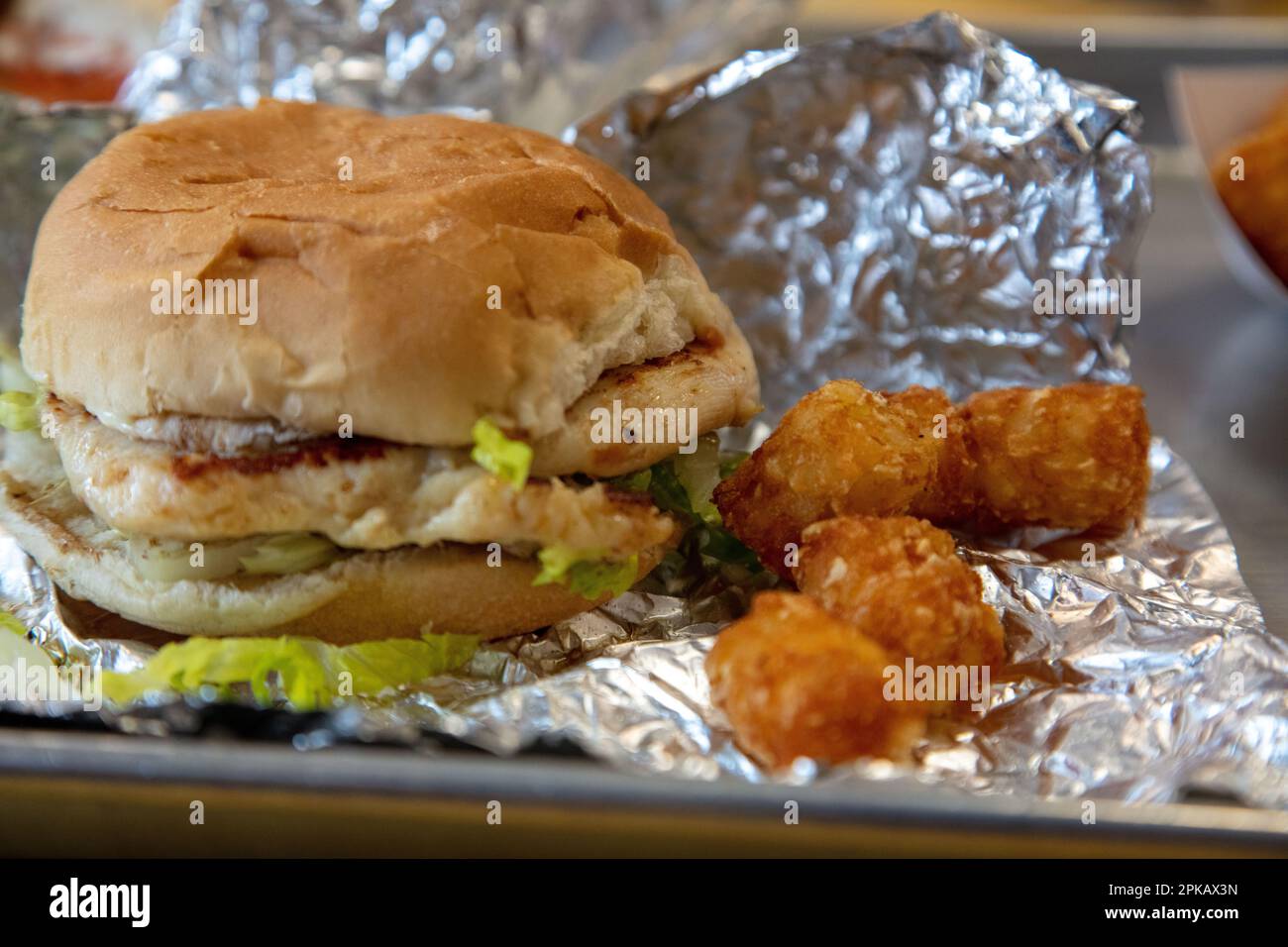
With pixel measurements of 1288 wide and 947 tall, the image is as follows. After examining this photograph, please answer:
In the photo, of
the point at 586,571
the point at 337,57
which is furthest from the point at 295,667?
the point at 337,57

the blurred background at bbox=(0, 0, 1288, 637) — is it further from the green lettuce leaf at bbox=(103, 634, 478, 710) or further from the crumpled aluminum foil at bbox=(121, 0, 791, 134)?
the green lettuce leaf at bbox=(103, 634, 478, 710)

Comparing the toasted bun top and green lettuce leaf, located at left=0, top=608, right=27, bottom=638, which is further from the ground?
the toasted bun top

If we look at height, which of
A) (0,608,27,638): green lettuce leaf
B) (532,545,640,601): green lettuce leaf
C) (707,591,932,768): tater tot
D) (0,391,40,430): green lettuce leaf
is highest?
(0,391,40,430): green lettuce leaf

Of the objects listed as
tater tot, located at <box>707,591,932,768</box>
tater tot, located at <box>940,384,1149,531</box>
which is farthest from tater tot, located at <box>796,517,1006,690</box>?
tater tot, located at <box>940,384,1149,531</box>

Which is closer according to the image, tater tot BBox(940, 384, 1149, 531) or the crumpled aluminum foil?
tater tot BBox(940, 384, 1149, 531)

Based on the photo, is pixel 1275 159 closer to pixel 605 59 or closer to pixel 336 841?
pixel 605 59

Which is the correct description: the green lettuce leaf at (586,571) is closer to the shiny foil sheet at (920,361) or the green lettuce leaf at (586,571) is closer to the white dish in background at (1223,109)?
the shiny foil sheet at (920,361)

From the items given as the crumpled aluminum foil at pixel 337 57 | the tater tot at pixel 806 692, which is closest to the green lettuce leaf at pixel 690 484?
the tater tot at pixel 806 692
